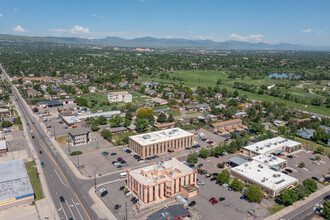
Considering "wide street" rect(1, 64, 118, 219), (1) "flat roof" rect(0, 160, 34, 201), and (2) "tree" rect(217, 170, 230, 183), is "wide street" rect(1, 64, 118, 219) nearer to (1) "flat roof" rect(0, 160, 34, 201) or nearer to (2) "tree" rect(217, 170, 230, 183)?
(1) "flat roof" rect(0, 160, 34, 201)

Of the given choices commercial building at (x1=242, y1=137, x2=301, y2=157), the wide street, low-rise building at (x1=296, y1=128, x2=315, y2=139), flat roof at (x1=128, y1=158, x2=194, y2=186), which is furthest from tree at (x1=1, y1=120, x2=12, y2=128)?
low-rise building at (x1=296, y1=128, x2=315, y2=139)

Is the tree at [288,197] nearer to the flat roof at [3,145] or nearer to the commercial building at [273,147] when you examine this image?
the commercial building at [273,147]

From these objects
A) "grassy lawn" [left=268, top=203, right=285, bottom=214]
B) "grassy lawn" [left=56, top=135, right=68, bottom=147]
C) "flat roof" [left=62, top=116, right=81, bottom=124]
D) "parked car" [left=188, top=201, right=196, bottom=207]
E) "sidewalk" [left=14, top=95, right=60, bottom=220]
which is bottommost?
"sidewalk" [left=14, top=95, right=60, bottom=220]

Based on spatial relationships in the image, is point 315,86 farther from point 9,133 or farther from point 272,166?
point 9,133

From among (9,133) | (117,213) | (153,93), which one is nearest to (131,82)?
(153,93)

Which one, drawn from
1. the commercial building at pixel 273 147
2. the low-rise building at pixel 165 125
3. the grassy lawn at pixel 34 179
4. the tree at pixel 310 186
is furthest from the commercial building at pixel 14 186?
the tree at pixel 310 186

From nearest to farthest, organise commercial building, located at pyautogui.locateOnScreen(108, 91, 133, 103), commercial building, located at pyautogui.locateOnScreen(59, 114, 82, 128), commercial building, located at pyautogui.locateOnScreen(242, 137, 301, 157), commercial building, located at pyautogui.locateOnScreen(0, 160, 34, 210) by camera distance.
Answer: commercial building, located at pyautogui.locateOnScreen(0, 160, 34, 210) < commercial building, located at pyautogui.locateOnScreen(242, 137, 301, 157) < commercial building, located at pyautogui.locateOnScreen(59, 114, 82, 128) < commercial building, located at pyautogui.locateOnScreen(108, 91, 133, 103)

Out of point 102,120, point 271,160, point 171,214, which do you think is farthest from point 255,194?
point 102,120
